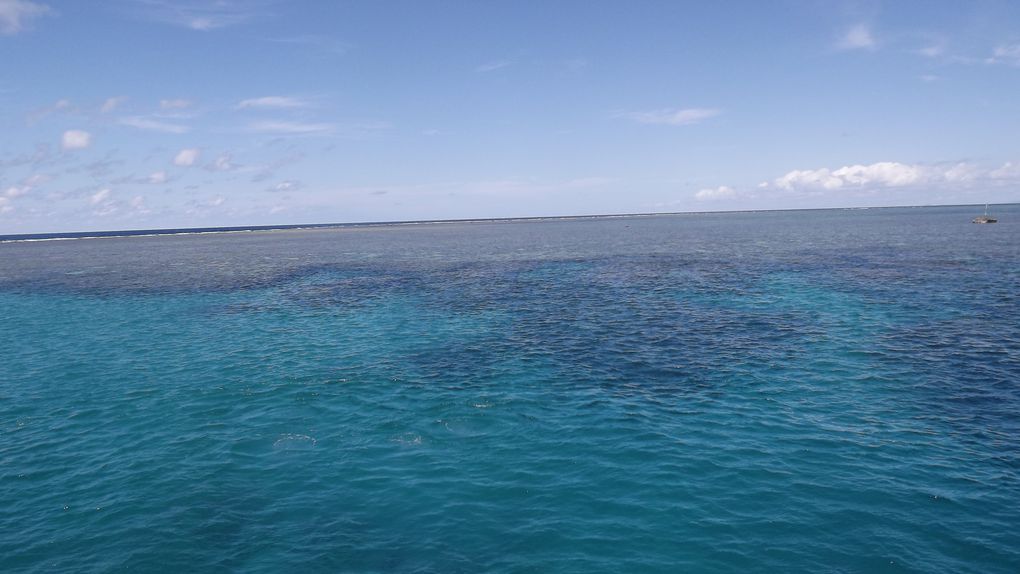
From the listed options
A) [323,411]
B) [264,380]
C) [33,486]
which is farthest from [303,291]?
[33,486]

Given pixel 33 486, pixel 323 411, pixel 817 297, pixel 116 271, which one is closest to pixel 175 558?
pixel 33 486

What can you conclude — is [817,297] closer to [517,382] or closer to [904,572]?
[517,382]

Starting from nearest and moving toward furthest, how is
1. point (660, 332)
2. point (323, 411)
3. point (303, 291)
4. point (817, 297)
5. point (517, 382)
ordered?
point (323, 411) → point (517, 382) → point (660, 332) → point (817, 297) → point (303, 291)

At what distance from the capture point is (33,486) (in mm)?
25797

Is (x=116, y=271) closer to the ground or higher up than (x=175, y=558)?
higher up

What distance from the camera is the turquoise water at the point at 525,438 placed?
20.7 meters

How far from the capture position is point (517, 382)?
38844 mm

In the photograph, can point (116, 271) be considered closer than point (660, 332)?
No

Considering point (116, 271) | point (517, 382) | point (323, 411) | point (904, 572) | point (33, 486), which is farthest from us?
point (116, 271)

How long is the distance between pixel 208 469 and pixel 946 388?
42.5 metres

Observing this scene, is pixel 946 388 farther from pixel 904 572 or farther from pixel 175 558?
pixel 175 558

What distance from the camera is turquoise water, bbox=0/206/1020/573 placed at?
20.7 meters

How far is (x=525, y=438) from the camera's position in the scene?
2978 centimetres

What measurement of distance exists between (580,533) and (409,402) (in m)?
16.9
